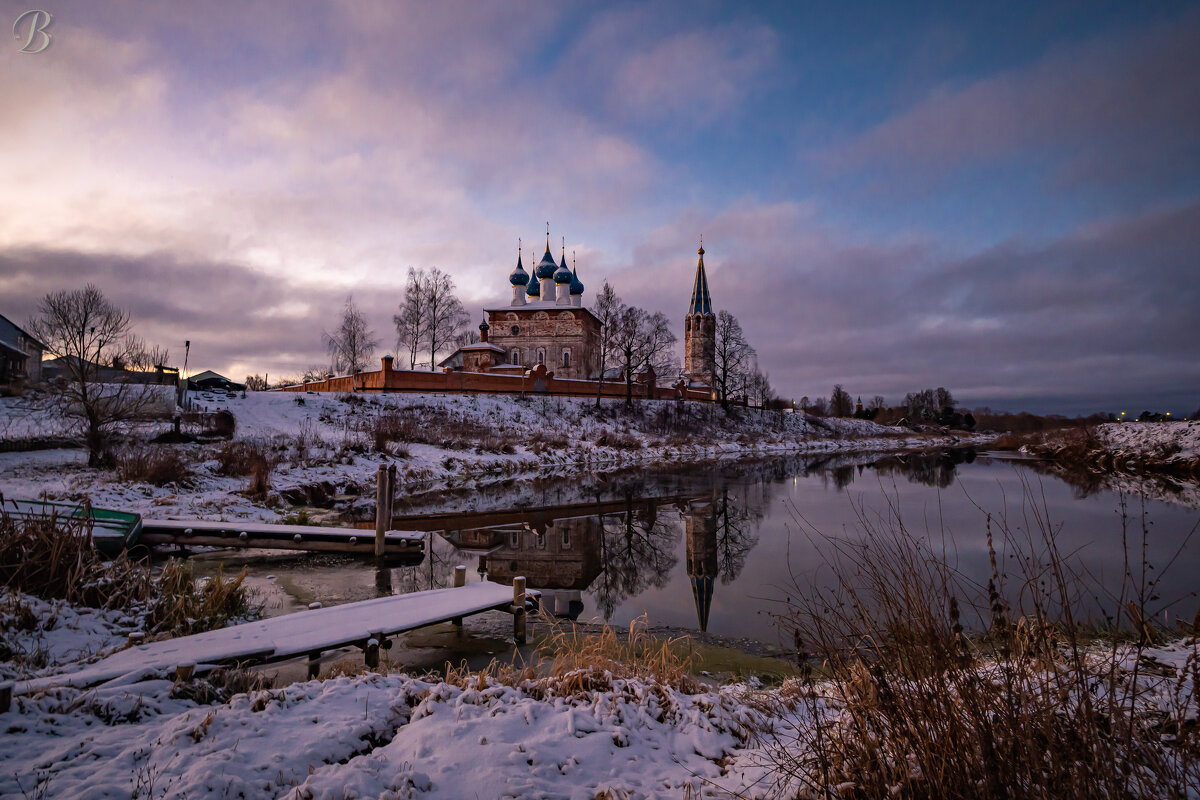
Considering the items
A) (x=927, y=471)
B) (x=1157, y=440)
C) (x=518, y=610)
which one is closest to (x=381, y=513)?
(x=518, y=610)

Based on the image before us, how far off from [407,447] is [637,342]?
78.6 feet

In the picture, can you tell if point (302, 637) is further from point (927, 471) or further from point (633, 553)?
point (927, 471)

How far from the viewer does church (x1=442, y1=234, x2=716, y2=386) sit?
46062 millimetres

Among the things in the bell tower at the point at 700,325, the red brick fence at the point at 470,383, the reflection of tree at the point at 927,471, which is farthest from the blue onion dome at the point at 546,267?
the reflection of tree at the point at 927,471

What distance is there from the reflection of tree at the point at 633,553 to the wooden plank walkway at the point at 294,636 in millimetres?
2059

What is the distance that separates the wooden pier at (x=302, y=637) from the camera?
412 centimetres

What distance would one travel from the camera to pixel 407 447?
71.4 feet

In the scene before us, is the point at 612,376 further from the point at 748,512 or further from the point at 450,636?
the point at 450,636

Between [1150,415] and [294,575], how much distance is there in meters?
56.8

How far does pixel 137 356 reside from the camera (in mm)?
17078

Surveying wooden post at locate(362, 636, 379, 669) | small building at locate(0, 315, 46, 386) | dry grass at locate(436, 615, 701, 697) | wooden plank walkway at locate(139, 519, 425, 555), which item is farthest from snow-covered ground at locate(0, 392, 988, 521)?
small building at locate(0, 315, 46, 386)

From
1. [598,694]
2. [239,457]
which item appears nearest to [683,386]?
[239,457]

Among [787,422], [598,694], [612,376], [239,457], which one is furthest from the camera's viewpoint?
[787,422]

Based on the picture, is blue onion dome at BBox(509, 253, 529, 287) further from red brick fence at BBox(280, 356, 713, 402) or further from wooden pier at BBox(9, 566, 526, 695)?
A: wooden pier at BBox(9, 566, 526, 695)
